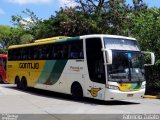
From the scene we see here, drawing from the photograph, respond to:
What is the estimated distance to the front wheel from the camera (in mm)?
19492

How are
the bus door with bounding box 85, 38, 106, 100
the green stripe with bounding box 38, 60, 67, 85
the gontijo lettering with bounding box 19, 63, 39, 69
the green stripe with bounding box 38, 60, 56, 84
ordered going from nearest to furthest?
1. the bus door with bounding box 85, 38, 106, 100
2. the green stripe with bounding box 38, 60, 67, 85
3. the green stripe with bounding box 38, 60, 56, 84
4. the gontijo lettering with bounding box 19, 63, 39, 69

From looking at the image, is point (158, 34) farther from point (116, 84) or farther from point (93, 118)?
point (93, 118)

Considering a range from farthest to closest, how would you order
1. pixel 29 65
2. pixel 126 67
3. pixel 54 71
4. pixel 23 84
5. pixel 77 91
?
pixel 23 84, pixel 29 65, pixel 54 71, pixel 77 91, pixel 126 67

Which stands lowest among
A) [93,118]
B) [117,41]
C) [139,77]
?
[93,118]

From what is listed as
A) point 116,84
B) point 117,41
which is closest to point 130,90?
point 116,84

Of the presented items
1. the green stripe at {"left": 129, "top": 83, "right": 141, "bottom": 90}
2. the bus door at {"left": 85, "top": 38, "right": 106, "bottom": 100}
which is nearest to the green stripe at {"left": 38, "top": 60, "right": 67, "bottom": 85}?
the bus door at {"left": 85, "top": 38, "right": 106, "bottom": 100}

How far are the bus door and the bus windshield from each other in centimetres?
47

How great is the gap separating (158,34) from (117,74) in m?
7.68

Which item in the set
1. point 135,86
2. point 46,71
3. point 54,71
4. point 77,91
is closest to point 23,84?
point 46,71

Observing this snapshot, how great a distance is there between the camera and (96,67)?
18141mm

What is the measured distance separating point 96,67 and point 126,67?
1.30m

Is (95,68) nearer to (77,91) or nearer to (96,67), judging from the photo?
(96,67)

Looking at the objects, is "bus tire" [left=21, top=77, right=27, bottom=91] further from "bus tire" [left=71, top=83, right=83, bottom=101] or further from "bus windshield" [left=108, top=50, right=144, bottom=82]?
"bus windshield" [left=108, top=50, right=144, bottom=82]

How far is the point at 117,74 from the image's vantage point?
1758cm
